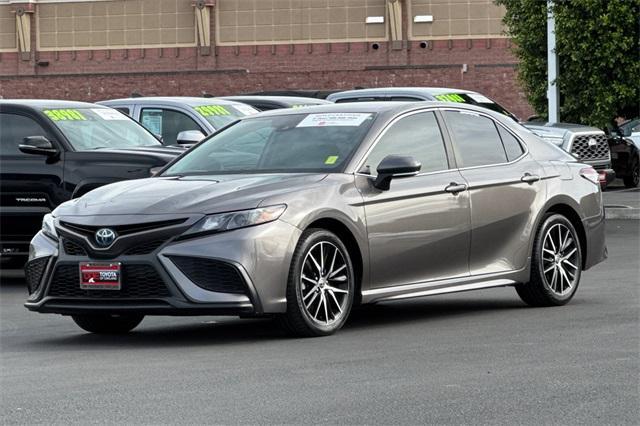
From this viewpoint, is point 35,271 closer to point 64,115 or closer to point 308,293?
point 308,293

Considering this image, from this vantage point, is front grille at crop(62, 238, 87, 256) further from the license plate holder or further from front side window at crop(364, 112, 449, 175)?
front side window at crop(364, 112, 449, 175)

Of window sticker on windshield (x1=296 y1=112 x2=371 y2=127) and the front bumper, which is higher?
window sticker on windshield (x1=296 y1=112 x2=371 y2=127)

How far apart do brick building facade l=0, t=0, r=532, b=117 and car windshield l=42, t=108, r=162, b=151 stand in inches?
1572

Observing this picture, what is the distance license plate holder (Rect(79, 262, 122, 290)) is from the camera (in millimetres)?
9883

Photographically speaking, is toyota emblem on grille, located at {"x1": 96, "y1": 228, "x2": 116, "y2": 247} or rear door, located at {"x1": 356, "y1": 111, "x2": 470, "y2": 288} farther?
rear door, located at {"x1": 356, "y1": 111, "x2": 470, "y2": 288}

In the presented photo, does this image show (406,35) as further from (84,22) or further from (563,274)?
(563,274)

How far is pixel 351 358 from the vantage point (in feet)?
29.9

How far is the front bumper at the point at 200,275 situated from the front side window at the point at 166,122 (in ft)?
33.1

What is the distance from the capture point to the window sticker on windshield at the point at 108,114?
16.4 meters

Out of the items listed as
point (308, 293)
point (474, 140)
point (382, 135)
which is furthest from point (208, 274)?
point (474, 140)

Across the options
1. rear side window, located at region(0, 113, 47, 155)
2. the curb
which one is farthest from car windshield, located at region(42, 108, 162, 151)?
the curb

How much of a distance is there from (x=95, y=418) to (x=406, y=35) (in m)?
53.5

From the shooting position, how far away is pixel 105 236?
993cm

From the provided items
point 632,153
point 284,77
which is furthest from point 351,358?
point 284,77
